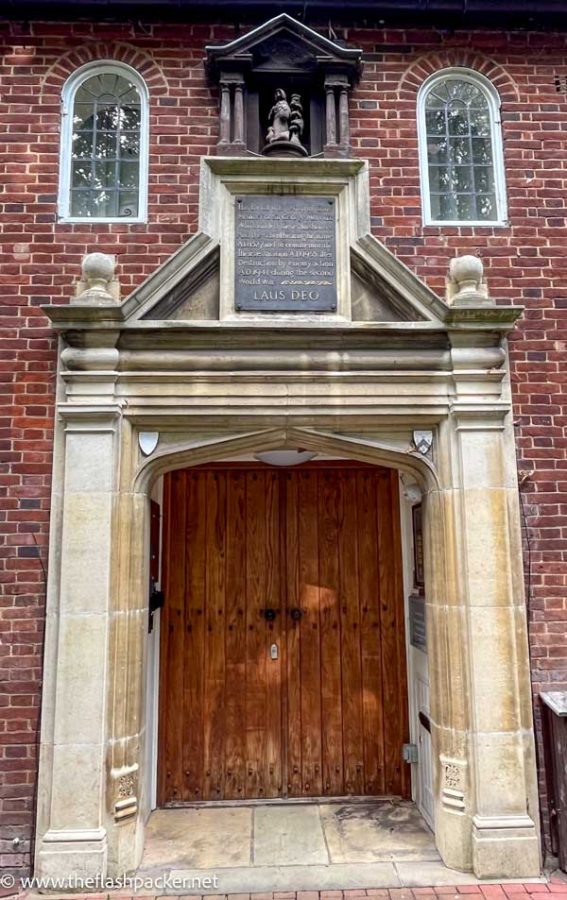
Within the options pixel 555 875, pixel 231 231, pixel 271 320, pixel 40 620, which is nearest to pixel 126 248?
pixel 231 231

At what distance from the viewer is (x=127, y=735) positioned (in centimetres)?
402

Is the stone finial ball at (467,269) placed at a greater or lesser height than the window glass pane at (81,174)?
lesser

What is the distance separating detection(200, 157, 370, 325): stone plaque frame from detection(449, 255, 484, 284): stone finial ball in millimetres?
696

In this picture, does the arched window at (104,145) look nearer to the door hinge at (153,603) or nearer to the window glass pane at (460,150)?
the window glass pane at (460,150)

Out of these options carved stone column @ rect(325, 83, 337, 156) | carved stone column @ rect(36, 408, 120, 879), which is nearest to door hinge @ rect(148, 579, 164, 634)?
carved stone column @ rect(36, 408, 120, 879)

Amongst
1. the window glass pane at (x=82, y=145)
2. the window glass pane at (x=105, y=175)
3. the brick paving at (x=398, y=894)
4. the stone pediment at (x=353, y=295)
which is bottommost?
the brick paving at (x=398, y=894)

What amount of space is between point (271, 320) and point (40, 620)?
2.56 meters

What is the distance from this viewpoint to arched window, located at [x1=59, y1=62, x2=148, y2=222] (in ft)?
15.6

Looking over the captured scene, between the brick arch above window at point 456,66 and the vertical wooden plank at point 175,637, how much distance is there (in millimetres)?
3663

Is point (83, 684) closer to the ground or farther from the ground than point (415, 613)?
closer to the ground

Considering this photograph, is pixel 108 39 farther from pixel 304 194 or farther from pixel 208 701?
pixel 208 701

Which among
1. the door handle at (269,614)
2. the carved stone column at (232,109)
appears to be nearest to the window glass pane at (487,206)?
the carved stone column at (232,109)

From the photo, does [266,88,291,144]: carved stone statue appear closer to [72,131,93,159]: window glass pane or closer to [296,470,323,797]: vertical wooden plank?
[72,131,93,159]: window glass pane

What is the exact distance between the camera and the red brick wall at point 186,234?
4.20 metres
